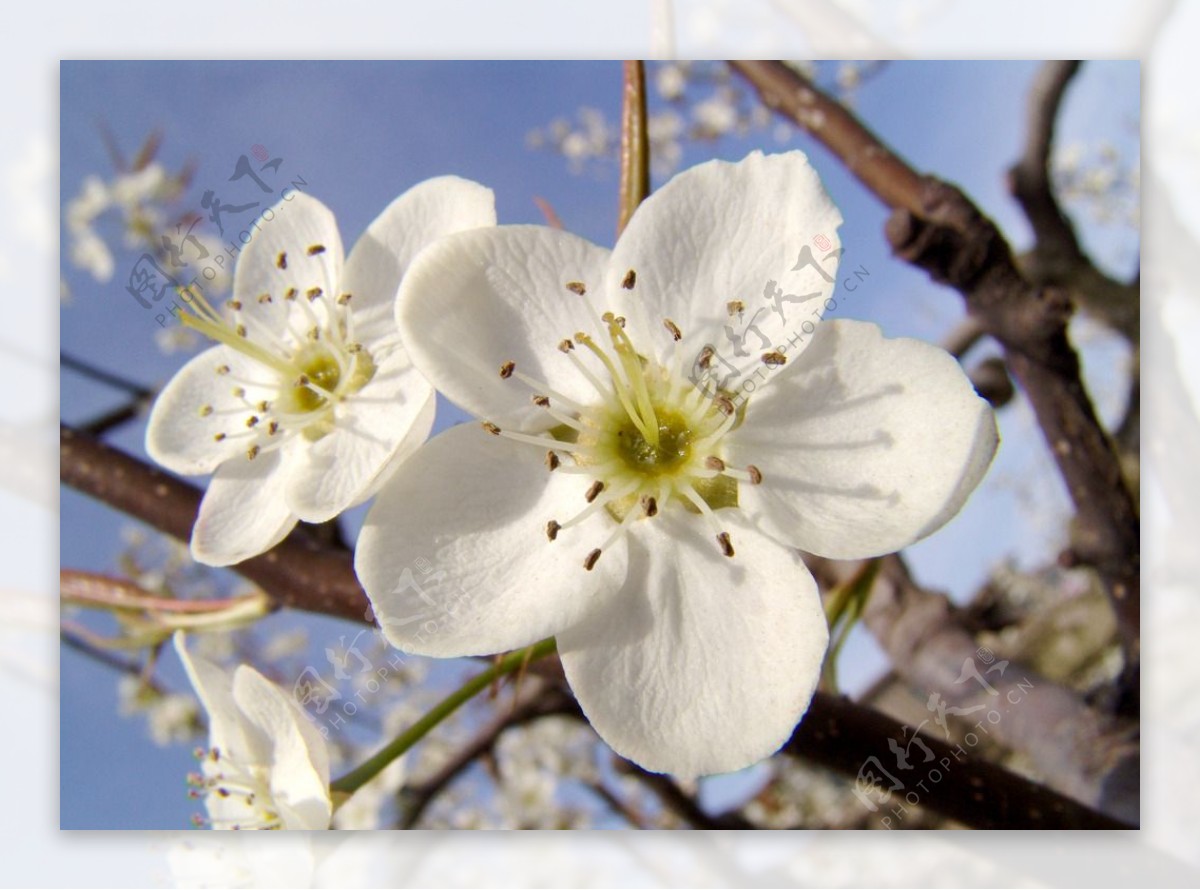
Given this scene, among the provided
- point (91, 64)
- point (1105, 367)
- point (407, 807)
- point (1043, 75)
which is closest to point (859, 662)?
point (1105, 367)

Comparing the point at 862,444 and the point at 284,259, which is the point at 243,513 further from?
the point at 862,444

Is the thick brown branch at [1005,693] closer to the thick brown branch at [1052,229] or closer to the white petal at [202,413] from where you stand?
the thick brown branch at [1052,229]

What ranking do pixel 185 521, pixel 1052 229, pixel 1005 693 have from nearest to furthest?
pixel 185 521
pixel 1005 693
pixel 1052 229

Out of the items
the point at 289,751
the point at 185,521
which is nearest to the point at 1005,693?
the point at 289,751

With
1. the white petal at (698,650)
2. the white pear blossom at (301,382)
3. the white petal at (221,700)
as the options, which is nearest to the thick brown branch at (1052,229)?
the white petal at (698,650)

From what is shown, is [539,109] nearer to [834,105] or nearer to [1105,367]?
[834,105]
